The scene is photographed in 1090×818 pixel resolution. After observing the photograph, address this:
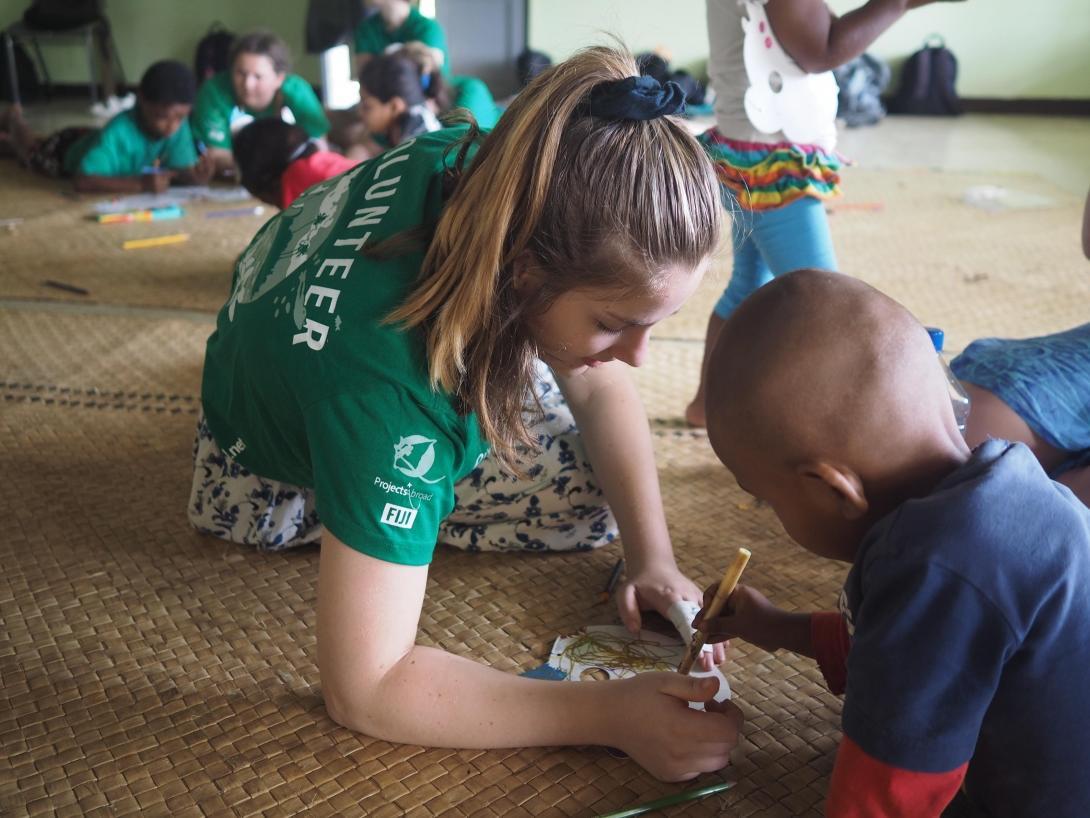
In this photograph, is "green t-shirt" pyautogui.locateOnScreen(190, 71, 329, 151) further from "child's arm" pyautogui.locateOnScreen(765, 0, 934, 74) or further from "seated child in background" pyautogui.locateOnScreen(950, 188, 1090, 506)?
"seated child in background" pyautogui.locateOnScreen(950, 188, 1090, 506)

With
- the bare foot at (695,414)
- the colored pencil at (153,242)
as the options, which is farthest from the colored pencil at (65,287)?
the bare foot at (695,414)

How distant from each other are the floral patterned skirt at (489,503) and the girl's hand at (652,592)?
0.14 metres

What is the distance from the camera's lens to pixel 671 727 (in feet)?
2.81

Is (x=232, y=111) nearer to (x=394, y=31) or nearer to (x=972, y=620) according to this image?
(x=394, y=31)

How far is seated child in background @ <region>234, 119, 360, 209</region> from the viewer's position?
2049 millimetres

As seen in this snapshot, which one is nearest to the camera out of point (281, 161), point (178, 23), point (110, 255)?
point (281, 161)

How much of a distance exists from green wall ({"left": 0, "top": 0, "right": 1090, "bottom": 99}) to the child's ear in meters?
4.22

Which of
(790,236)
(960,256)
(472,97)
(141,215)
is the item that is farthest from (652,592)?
(472,97)

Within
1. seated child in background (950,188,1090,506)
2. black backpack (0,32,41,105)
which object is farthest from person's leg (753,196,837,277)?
black backpack (0,32,41,105)

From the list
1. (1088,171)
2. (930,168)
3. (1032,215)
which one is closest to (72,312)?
(1032,215)

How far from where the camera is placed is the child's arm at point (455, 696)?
0.84 metres

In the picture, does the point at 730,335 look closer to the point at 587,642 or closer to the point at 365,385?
the point at 365,385

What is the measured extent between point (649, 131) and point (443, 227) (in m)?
0.17

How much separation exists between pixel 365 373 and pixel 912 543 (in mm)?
415
